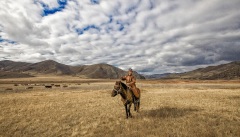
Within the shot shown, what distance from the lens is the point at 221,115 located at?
14.5 m

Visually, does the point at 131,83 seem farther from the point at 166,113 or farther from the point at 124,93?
the point at 166,113

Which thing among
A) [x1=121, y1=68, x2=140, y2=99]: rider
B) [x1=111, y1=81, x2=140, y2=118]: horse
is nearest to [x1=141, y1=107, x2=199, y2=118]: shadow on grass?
[x1=121, y1=68, x2=140, y2=99]: rider

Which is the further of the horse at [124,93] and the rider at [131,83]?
Answer: the rider at [131,83]

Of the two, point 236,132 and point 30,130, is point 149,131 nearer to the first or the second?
point 236,132

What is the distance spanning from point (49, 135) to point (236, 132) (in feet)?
34.7

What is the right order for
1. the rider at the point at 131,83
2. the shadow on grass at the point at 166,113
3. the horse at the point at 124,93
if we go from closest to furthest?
the horse at the point at 124,93 < the shadow on grass at the point at 166,113 < the rider at the point at 131,83

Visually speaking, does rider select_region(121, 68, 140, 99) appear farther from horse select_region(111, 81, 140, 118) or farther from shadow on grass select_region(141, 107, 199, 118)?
shadow on grass select_region(141, 107, 199, 118)

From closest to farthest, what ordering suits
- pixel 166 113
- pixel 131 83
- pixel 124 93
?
pixel 124 93 → pixel 131 83 → pixel 166 113

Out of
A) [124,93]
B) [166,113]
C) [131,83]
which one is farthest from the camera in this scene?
[166,113]

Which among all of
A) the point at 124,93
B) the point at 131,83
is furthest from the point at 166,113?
the point at 124,93

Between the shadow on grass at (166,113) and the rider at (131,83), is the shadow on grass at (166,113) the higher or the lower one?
the lower one

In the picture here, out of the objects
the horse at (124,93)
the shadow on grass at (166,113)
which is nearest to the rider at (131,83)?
the horse at (124,93)

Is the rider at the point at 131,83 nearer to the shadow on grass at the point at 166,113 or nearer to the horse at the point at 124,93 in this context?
the horse at the point at 124,93

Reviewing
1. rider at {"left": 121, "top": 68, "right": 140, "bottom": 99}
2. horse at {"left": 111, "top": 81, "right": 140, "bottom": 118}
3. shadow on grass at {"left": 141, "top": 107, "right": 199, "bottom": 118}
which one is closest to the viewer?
horse at {"left": 111, "top": 81, "right": 140, "bottom": 118}
